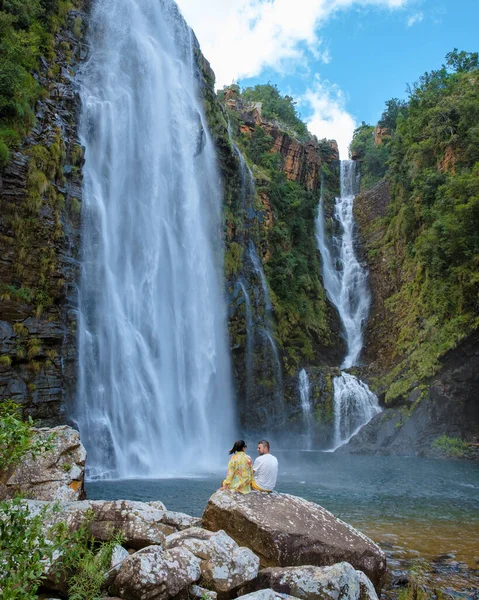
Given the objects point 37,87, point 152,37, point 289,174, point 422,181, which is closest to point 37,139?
point 37,87

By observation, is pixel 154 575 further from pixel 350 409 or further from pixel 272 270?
pixel 272 270

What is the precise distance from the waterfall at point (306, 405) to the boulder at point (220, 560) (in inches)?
850

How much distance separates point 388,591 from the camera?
20.8 feet

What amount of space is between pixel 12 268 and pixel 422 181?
22493 millimetres

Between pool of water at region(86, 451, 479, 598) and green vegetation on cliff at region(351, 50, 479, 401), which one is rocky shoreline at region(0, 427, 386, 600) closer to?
pool of water at region(86, 451, 479, 598)

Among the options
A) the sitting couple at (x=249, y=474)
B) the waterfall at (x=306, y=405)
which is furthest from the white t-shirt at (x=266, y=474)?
the waterfall at (x=306, y=405)

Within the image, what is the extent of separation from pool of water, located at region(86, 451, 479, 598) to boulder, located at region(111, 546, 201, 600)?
12.5ft

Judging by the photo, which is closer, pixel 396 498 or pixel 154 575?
pixel 154 575

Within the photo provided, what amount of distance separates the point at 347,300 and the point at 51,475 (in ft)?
91.6

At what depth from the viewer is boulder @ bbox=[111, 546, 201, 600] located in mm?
4273

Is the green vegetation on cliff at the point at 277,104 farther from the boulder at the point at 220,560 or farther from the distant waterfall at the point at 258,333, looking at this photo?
the boulder at the point at 220,560

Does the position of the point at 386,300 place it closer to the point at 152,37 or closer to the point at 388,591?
the point at 152,37

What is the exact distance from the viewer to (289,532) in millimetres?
5973

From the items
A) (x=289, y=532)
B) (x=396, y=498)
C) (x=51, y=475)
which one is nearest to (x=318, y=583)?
(x=289, y=532)
